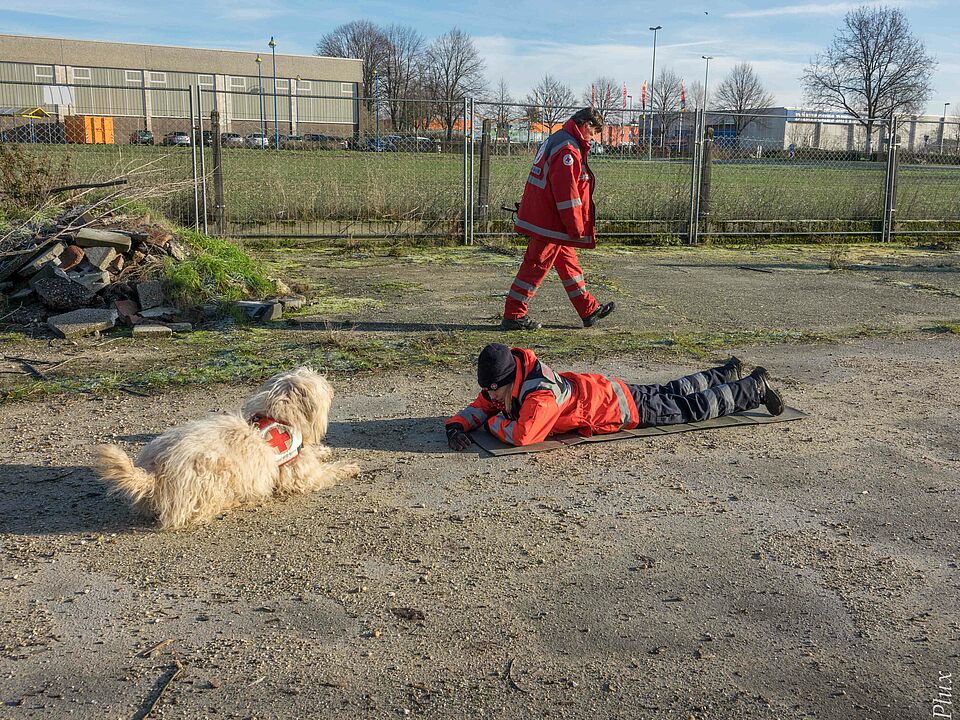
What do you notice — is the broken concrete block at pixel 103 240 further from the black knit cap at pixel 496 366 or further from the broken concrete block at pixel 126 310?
the black knit cap at pixel 496 366

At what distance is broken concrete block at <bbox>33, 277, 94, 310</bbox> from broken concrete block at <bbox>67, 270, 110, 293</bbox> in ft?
0.23

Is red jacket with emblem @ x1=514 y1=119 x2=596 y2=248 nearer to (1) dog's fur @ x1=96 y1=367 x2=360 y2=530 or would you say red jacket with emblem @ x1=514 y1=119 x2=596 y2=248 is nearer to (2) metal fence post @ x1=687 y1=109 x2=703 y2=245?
(1) dog's fur @ x1=96 y1=367 x2=360 y2=530

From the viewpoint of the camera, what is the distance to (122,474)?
3744mm

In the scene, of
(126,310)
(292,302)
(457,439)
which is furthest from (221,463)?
(292,302)

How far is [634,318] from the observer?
9070 millimetres

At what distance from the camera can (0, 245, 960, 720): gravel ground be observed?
2914mm

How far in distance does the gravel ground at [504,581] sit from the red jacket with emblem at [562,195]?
9.46 ft

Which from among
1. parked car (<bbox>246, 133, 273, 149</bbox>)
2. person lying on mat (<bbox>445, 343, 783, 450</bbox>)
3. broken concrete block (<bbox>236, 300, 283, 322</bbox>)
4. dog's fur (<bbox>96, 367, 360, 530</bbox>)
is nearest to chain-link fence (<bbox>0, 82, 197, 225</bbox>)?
parked car (<bbox>246, 133, 273, 149</bbox>)

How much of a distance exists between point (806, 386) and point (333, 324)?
436 cm

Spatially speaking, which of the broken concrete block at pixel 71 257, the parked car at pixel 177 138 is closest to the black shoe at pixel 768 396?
the broken concrete block at pixel 71 257

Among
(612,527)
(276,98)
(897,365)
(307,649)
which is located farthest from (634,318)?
(276,98)

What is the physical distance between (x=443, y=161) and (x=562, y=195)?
7.46 m

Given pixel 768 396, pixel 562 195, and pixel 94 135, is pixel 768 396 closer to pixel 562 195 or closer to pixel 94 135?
pixel 562 195

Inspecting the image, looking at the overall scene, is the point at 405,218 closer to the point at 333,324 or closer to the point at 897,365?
the point at 333,324
